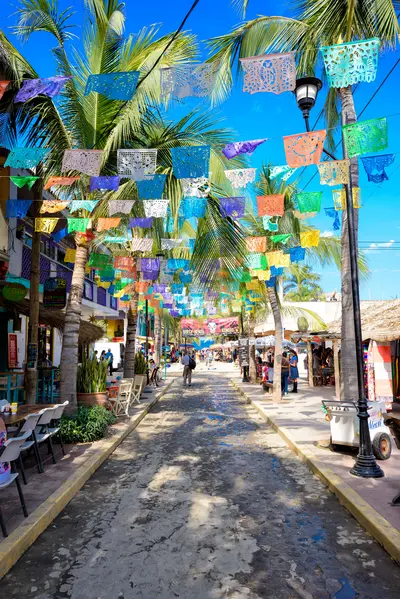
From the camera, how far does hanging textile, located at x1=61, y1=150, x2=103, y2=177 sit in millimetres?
8359

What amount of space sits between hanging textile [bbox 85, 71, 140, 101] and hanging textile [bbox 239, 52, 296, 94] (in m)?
1.67

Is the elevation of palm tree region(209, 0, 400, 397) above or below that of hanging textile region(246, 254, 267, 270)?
above

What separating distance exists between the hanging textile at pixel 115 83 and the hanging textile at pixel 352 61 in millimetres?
2865

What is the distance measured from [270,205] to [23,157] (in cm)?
539

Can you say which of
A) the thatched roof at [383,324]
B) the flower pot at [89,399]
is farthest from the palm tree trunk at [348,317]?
the flower pot at [89,399]

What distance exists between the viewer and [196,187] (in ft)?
33.4

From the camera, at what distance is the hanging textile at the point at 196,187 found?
33.0 feet

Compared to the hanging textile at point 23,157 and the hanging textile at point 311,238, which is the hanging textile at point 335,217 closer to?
the hanging textile at point 311,238

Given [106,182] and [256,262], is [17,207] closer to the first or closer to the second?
[106,182]

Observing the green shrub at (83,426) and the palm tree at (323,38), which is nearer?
the palm tree at (323,38)

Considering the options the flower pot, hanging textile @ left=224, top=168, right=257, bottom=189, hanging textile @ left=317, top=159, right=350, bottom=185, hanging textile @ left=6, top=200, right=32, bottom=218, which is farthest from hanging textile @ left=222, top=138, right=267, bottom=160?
the flower pot

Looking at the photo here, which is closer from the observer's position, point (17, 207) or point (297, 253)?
point (17, 207)

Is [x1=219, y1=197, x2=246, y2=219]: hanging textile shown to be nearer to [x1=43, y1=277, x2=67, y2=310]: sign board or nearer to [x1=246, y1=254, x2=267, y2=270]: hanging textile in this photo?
[x1=246, y1=254, x2=267, y2=270]: hanging textile

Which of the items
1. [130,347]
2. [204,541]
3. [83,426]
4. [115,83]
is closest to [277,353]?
[130,347]
